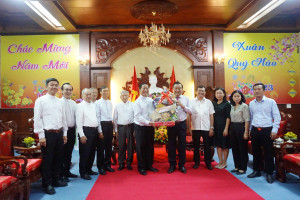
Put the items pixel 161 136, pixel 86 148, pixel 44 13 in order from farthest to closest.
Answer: pixel 44 13 < pixel 161 136 < pixel 86 148

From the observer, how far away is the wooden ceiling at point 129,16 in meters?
5.47

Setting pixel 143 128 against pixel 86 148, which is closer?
pixel 86 148

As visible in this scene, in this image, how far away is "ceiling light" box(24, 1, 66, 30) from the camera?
5.27m

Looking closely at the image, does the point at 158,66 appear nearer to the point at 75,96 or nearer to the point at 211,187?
the point at 75,96

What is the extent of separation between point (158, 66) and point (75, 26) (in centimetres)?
274

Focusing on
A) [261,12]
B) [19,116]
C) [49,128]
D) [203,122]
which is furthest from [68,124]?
[261,12]

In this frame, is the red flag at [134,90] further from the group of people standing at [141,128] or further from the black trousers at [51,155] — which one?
the black trousers at [51,155]

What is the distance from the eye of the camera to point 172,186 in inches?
130

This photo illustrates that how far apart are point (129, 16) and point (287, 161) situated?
5002 mm

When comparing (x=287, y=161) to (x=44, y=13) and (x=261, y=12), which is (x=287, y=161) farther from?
(x=44, y=13)

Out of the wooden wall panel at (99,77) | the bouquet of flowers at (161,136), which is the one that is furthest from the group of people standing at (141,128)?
the wooden wall panel at (99,77)

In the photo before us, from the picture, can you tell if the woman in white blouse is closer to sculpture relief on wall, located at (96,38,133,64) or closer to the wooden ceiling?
the wooden ceiling

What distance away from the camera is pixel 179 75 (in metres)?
7.31

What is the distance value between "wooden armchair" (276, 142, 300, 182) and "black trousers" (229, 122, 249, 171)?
0.49 m
